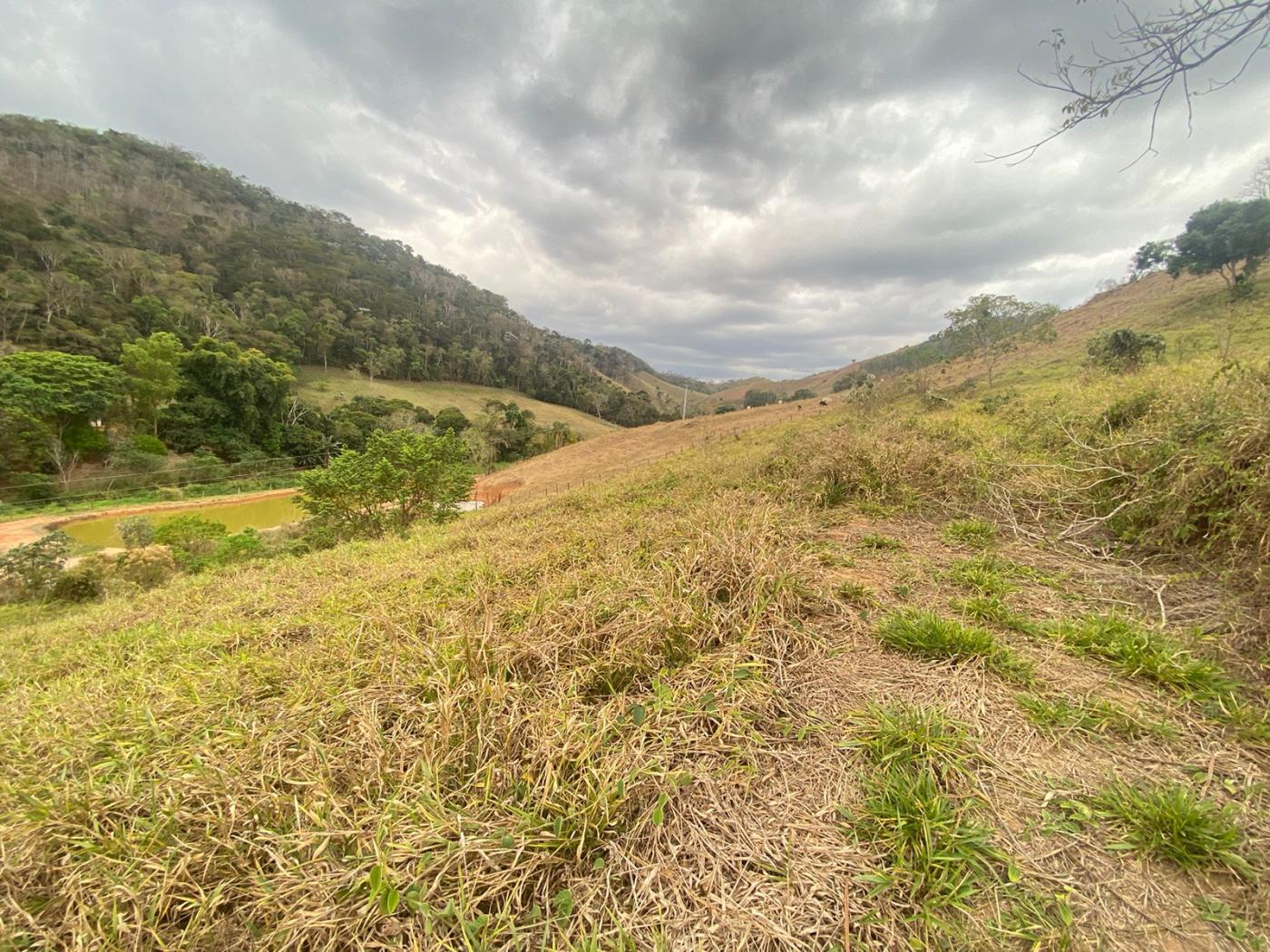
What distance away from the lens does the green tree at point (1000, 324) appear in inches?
810

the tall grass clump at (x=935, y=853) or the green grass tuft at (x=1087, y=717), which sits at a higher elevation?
the green grass tuft at (x=1087, y=717)

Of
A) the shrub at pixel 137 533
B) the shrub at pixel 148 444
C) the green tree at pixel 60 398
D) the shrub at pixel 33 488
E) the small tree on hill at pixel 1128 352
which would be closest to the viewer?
the small tree on hill at pixel 1128 352

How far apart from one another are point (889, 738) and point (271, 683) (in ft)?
9.63

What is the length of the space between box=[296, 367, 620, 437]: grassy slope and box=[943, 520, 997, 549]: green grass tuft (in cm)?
4978

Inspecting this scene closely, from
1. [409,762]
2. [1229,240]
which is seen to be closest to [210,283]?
[409,762]

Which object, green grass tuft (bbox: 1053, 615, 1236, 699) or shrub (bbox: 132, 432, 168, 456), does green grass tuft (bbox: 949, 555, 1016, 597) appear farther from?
shrub (bbox: 132, 432, 168, 456)

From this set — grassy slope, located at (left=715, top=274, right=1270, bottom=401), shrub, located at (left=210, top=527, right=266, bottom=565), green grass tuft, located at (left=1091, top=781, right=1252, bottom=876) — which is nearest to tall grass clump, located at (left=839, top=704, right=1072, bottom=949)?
green grass tuft, located at (left=1091, top=781, right=1252, bottom=876)

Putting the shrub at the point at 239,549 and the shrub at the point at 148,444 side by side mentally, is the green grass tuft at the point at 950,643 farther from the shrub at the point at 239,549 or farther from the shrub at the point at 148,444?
the shrub at the point at 148,444

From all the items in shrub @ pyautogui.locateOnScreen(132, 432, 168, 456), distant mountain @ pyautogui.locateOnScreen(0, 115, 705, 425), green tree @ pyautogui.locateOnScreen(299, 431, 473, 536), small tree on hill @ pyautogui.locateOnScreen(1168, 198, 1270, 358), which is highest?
distant mountain @ pyautogui.locateOnScreen(0, 115, 705, 425)

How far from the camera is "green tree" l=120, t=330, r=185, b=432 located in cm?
3111

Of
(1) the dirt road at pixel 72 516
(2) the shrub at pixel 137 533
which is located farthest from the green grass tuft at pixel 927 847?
(1) the dirt road at pixel 72 516

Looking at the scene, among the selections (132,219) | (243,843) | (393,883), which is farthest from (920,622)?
(132,219)

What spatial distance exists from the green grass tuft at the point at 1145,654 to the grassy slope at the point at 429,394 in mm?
51164

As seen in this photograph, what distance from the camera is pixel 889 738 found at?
5.26 feet
